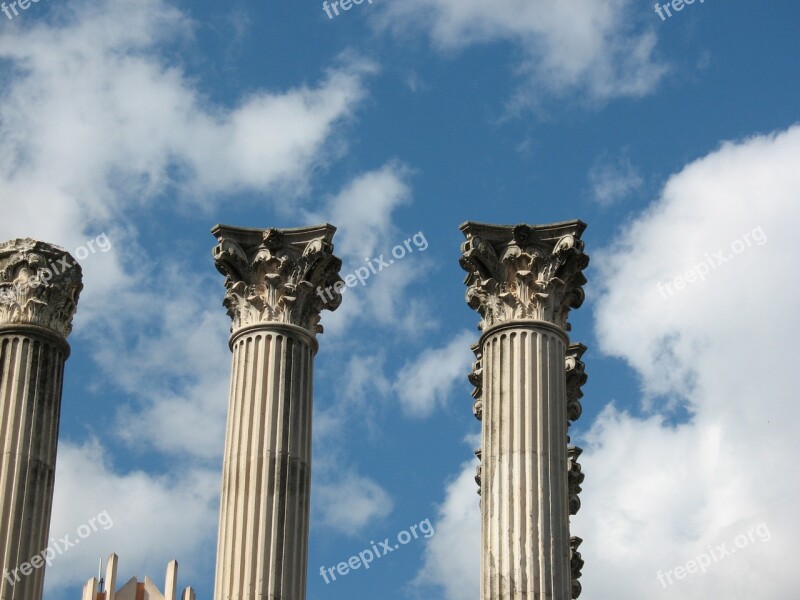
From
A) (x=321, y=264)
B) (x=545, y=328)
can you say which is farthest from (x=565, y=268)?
(x=321, y=264)

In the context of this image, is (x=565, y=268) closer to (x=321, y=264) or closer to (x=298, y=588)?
(x=321, y=264)

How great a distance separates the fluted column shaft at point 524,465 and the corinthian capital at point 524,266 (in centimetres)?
79

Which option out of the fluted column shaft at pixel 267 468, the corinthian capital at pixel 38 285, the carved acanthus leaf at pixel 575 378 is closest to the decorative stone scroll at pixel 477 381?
the carved acanthus leaf at pixel 575 378

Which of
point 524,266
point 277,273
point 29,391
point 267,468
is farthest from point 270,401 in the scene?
point 524,266

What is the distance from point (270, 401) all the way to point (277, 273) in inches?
140

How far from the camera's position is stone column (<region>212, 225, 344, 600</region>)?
4934 centimetres

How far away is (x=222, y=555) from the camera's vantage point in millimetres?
49719

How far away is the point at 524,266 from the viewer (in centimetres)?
5241

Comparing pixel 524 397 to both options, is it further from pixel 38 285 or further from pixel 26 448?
pixel 38 285

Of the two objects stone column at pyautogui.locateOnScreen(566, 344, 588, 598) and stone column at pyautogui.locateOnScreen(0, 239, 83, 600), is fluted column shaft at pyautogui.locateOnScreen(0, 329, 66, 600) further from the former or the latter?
stone column at pyautogui.locateOnScreen(566, 344, 588, 598)

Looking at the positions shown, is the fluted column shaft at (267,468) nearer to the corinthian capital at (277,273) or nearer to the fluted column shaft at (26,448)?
the corinthian capital at (277,273)

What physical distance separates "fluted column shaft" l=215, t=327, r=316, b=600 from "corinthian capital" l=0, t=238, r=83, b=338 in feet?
16.1

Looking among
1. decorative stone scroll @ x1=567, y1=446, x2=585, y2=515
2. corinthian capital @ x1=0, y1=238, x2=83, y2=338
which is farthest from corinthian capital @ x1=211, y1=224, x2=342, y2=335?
decorative stone scroll @ x1=567, y1=446, x2=585, y2=515

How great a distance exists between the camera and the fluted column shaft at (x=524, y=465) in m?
48.2
